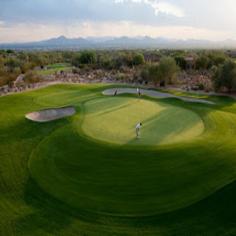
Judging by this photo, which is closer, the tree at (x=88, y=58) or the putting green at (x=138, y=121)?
the putting green at (x=138, y=121)

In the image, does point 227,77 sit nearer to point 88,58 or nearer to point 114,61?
point 114,61

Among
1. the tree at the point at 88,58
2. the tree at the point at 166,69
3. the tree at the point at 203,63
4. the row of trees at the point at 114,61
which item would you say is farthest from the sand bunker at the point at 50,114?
Answer: the tree at the point at 88,58

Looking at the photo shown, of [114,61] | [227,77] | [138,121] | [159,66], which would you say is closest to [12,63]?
[114,61]

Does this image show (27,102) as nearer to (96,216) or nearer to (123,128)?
(123,128)

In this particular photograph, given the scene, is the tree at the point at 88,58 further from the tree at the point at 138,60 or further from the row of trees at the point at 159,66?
the tree at the point at 138,60

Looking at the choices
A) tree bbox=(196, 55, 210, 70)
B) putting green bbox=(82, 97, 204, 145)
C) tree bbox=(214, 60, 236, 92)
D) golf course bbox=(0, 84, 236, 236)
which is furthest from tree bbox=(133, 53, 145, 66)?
golf course bbox=(0, 84, 236, 236)
